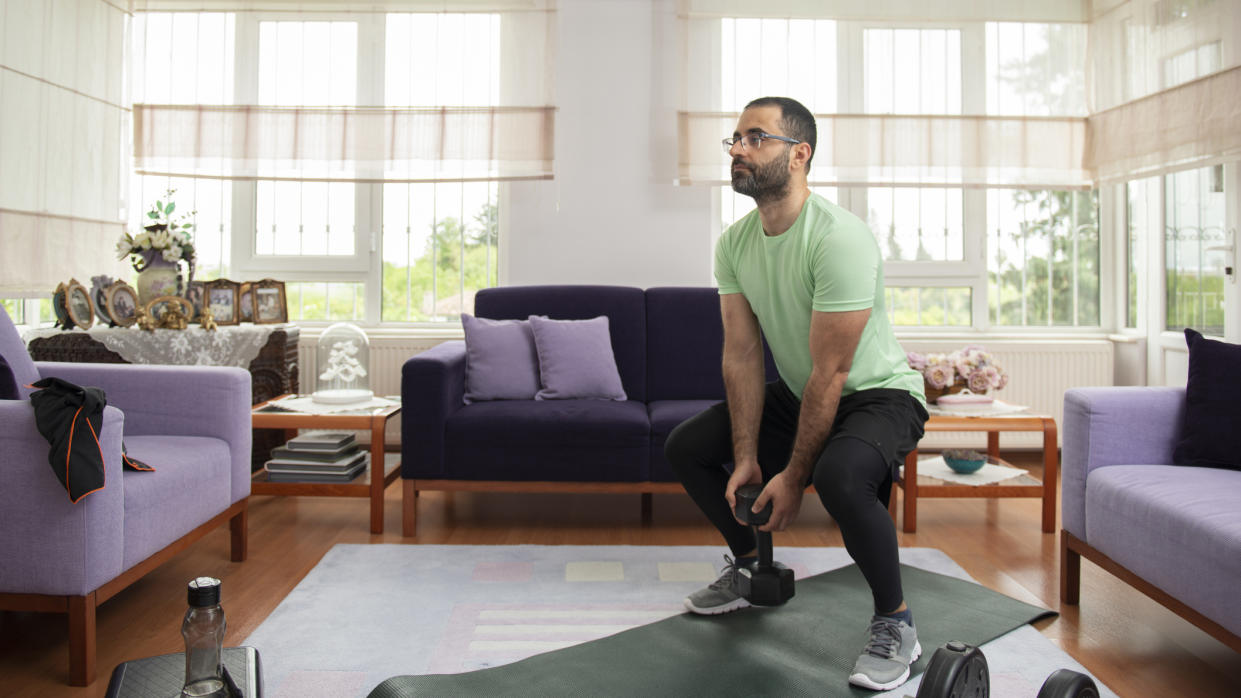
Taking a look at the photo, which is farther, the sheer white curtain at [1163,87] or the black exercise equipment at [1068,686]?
the sheer white curtain at [1163,87]

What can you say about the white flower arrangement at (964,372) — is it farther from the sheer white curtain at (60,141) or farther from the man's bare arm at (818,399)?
the sheer white curtain at (60,141)

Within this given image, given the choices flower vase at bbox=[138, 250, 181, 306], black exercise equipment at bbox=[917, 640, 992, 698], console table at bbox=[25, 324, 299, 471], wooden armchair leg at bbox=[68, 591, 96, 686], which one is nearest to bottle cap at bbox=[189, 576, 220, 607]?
wooden armchair leg at bbox=[68, 591, 96, 686]

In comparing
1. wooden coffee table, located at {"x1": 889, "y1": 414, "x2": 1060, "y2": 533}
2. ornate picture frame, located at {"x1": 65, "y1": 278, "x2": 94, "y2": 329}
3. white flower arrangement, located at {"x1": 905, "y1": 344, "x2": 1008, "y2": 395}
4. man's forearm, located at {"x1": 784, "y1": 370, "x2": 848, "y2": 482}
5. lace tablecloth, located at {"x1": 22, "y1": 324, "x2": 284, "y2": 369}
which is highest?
ornate picture frame, located at {"x1": 65, "y1": 278, "x2": 94, "y2": 329}

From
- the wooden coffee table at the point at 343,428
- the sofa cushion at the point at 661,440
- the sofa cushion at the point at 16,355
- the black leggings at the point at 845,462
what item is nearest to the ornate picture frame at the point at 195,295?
the wooden coffee table at the point at 343,428

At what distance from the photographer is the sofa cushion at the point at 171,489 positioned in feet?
7.01

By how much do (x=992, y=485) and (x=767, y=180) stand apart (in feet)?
5.84

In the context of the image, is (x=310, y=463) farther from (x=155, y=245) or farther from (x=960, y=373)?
(x=960, y=373)

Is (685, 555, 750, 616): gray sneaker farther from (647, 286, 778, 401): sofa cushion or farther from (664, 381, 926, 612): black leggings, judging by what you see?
(647, 286, 778, 401): sofa cushion

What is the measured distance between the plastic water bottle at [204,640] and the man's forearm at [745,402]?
4.15 ft

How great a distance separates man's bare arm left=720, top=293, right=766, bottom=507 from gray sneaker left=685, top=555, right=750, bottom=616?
0.88 feet

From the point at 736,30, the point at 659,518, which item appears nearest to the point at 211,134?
the point at 736,30

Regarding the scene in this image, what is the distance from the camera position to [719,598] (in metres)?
2.36

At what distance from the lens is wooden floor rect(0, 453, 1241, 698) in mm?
2059

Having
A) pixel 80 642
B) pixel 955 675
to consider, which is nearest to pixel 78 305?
pixel 80 642
